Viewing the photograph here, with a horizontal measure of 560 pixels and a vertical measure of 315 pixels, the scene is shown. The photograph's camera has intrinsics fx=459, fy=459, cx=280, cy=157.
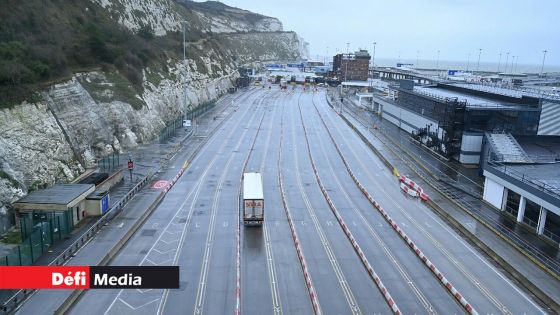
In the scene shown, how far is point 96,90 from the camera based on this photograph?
53125mm

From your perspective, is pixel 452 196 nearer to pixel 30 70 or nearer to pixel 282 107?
pixel 30 70

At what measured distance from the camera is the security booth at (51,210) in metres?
29.1

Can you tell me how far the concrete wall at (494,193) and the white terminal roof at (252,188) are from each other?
2073 cm

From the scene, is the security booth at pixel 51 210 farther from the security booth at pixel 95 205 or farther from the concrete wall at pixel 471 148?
the concrete wall at pixel 471 148

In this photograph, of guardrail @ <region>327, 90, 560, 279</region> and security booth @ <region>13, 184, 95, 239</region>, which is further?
security booth @ <region>13, 184, 95, 239</region>

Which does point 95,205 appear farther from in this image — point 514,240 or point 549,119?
point 549,119

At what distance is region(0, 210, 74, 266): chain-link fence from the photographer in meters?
24.9

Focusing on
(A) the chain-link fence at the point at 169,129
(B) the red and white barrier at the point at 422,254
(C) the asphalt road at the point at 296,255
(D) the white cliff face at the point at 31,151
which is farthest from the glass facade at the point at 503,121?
(D) the white cliff face at the point at 31,151

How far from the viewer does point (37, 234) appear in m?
27.2

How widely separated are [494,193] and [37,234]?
35751 mm

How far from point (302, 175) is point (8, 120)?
27.4 metres

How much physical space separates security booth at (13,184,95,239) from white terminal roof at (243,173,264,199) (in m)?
11.9

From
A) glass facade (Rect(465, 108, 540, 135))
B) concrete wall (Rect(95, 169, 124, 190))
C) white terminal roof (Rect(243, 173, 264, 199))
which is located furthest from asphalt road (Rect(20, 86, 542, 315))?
glass facade (Rect(465, 108, 540, 135))

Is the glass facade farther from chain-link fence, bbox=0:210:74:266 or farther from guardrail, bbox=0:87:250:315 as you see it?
chain-link fence, bbox=0:210:74:266
